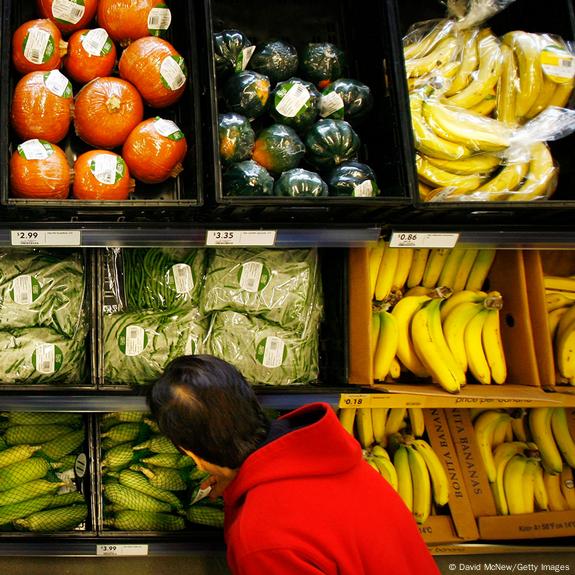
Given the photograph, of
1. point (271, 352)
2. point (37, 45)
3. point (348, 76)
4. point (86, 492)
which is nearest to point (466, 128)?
point (348, 76)

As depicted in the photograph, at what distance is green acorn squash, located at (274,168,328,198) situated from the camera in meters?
1.69

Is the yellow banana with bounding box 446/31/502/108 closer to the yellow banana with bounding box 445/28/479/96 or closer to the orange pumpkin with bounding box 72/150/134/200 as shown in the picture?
the yellow banana with bounding box 445/28/479/96

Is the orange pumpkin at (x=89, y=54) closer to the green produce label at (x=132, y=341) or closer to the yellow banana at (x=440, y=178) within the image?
the green produce label at (x=132, y=341)

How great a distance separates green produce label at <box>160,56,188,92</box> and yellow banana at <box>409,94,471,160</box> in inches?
27.2

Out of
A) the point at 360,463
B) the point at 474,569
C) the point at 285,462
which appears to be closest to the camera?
the point at 285,462

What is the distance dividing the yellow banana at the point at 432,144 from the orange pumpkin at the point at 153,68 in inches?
27.9

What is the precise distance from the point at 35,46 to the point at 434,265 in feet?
4.65

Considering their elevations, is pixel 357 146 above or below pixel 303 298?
above

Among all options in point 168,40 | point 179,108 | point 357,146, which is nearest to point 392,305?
point 357,146

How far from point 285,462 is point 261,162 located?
93 centimetres

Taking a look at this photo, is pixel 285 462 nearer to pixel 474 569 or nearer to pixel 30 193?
pixel 30 193

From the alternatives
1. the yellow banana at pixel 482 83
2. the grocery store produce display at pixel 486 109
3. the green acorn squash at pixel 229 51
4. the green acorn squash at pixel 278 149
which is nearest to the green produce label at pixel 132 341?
the green acorn squash at pixel 278 149

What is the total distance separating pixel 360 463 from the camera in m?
1.36

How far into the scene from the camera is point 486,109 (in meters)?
1.99
